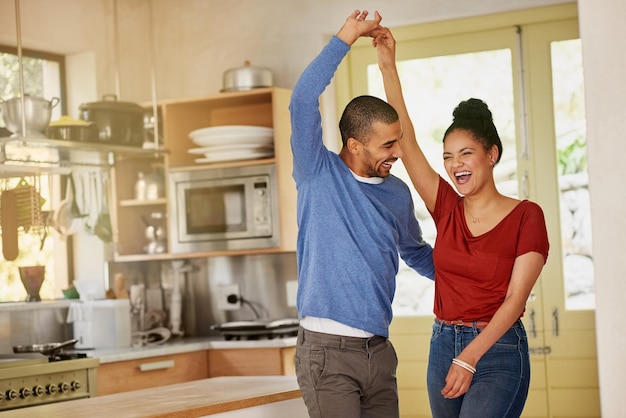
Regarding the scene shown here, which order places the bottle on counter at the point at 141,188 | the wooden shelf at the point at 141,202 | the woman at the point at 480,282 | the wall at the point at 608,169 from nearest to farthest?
the woman at the point at 480,282
the wall at the point at 608,169
the wooden shelf at the point at 141,202
the bottle on counter at the point at 141,188

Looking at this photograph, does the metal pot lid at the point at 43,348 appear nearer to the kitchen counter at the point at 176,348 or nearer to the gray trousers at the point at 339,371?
the kitchen counter at the point at 176,348

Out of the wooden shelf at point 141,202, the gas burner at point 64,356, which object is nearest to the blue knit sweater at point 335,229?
the gas burner at point 64,356

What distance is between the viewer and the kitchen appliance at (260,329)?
15.1 feet

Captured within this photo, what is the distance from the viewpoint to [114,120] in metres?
4.66

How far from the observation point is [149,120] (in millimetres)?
5203

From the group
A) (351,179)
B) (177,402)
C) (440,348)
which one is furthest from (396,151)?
(177,402)

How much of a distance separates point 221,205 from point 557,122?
172 cm

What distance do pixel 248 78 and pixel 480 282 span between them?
9.41 feet

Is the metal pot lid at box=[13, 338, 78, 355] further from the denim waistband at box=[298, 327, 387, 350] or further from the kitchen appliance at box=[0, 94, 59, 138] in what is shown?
the denim waistband at box=[298, 327, 387, 350]

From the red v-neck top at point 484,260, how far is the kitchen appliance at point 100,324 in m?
2.66

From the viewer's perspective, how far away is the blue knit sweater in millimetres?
2252

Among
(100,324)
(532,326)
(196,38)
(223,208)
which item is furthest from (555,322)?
(196,38)

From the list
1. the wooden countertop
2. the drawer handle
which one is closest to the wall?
the wooden countertop

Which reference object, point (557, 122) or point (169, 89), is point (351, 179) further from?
point (169, 89)
